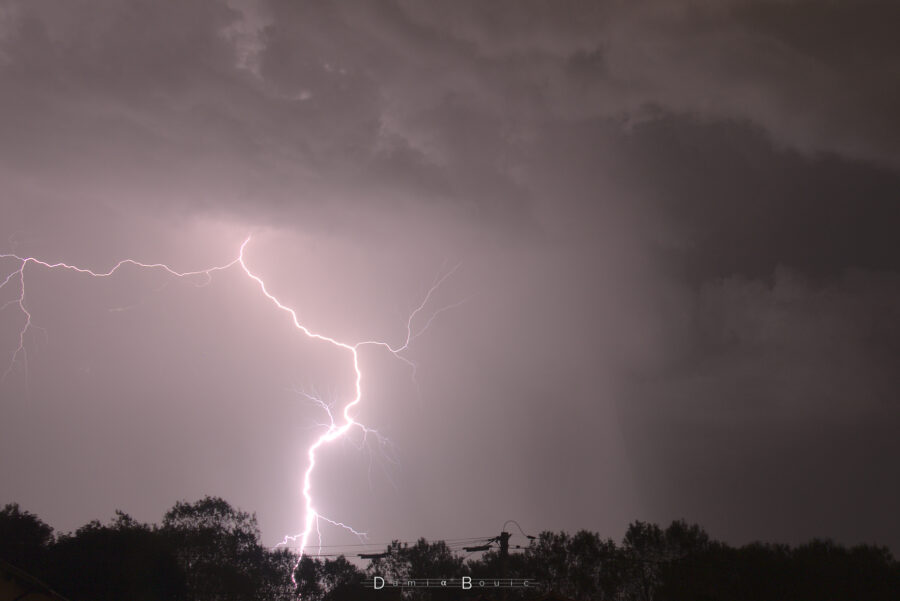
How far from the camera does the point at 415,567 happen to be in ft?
158

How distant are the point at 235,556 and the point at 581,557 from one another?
21.6 m

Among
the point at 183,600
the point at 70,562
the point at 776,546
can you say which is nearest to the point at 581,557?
the point at 776,546

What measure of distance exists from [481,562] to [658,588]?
15157 millimetres

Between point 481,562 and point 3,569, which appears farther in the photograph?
point 481,562

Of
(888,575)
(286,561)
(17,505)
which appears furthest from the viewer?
(286,561)

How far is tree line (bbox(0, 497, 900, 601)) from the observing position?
30891mm

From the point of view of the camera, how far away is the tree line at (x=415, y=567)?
30891 millimetres

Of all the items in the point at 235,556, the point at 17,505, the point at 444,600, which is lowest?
the point at 444,600

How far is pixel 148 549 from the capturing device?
112ft

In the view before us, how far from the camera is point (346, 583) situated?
48.6 meters

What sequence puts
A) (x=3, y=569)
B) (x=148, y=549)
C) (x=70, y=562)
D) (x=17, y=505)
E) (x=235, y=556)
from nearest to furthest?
(x=3, y=569) < (x=70, y=562) < (x=148, y=549) < (x=17, y=505) < (x=235, y=556)

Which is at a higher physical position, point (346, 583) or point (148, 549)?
point (148, 549)

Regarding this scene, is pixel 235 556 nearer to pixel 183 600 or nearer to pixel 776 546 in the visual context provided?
pixel 183 600

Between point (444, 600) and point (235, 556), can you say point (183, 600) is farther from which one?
point (444, 600)
